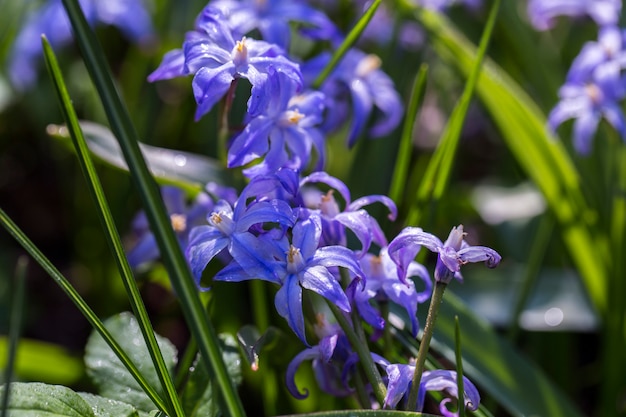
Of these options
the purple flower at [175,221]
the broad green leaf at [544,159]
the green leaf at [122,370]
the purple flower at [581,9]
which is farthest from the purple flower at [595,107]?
the green leaf at [122,370]

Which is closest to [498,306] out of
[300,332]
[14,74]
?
[300,332]

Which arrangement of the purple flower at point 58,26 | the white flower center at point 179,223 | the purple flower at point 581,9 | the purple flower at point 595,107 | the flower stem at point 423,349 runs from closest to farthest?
the flower stem at point 423,349, the white flower center at point 179,223, the purple flower at point 595,107, the purple flower at point 581,9, the purple flower at point 58,26

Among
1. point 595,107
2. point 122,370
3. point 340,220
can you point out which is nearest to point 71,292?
point 122,370

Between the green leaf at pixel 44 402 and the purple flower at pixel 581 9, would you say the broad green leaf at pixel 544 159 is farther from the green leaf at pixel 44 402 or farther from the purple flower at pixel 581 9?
the green leaf at pixel 44 402

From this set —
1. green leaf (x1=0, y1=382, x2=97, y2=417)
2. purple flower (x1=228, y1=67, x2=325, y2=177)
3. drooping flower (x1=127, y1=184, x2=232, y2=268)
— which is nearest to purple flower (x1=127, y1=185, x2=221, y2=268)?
drooping flower (x1=127, y1=184, x2=232, y2=268)

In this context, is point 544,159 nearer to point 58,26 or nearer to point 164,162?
point 164,162

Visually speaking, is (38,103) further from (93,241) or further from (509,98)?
(509,98)
